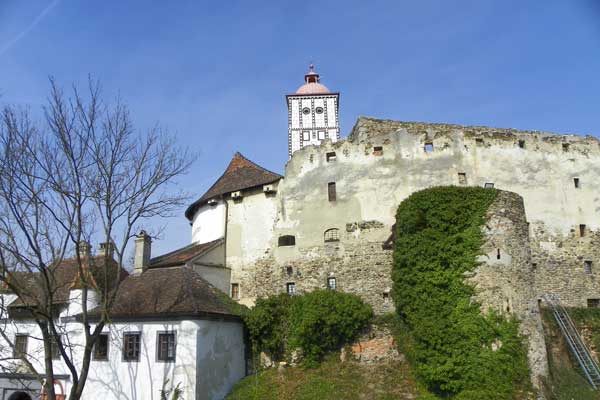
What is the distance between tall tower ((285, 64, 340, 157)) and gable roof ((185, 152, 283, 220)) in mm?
22375

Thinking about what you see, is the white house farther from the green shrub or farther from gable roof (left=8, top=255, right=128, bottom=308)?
the green shrub

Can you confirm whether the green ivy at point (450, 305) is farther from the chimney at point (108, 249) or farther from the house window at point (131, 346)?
the chimney at point (108, 249)

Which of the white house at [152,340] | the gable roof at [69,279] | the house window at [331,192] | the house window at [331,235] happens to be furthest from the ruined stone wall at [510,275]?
the gable roof at [69,279]

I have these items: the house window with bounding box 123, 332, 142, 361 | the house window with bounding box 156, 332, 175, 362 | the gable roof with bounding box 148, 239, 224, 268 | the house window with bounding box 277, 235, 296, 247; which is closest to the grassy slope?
the house window with bounding box 156, 332, 175, 362

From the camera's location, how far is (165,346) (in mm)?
20875

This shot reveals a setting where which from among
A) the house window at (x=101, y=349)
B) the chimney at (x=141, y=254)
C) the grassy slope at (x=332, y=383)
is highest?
the chimney at (x=141, y=254)

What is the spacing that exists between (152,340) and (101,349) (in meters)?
2.59

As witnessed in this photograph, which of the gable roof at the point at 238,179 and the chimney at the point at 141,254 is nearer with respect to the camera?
the chimney at the point at 141,254

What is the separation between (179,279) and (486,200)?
13.3 m

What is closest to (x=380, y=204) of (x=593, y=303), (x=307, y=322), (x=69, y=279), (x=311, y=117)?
(x=307, y=322)

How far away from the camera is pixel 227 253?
27953mm

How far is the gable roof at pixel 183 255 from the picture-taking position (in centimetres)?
2514

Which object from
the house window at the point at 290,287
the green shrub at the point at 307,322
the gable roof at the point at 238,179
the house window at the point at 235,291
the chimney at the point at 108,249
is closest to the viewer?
the chimney at the point at 108,249

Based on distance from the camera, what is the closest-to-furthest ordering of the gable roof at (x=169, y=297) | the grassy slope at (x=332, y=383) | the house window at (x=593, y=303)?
the grassy slope at (x=332, y=383), the gable roof at (x=169, y=297), the house window at (x=593, y=303)
